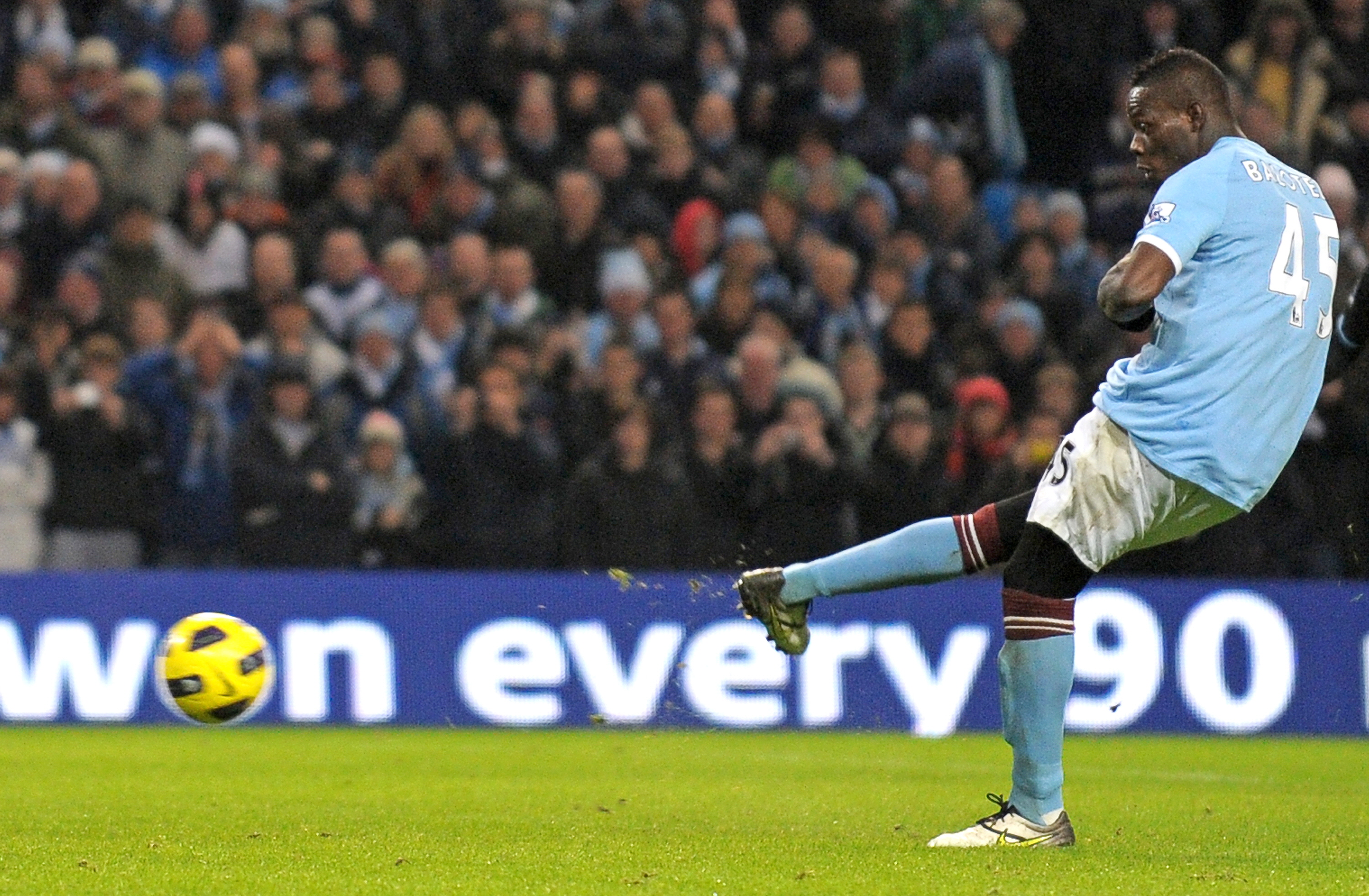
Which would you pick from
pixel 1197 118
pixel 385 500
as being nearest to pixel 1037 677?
pixel 1197 118

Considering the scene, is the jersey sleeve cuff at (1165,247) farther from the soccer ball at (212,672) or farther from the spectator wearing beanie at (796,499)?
the spectator wearing beanie at (796,499)

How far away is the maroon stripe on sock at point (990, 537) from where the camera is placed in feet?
20.8

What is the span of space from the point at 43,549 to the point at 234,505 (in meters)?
1.13

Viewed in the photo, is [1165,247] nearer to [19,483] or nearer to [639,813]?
[639,813]

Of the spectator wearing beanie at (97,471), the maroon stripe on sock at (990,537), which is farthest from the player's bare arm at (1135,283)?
the spectator wearing beanie at (97,471)

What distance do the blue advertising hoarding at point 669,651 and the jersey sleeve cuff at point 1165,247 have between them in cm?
645

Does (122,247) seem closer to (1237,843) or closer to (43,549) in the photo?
(43,549)

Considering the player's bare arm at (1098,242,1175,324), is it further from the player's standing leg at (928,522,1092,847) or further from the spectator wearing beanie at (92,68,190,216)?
the spectator wearing beanie at (92,68,190,216)

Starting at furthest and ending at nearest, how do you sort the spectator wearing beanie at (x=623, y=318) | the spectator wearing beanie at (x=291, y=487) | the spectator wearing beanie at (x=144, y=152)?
the spectator wearing beanie at (x=144, y=152)
the spectator wearing beanie at (x=623, y=318)
the spectator wearing beanie at (x=291, y=487)

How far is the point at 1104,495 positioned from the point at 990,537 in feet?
1.41

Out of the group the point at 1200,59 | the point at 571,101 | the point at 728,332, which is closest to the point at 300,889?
the point at 1200,59

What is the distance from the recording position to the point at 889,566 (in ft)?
21.0

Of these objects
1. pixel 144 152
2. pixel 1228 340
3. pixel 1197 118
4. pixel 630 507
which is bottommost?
pixel 630 507

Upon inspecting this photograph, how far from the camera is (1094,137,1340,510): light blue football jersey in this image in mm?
6004
